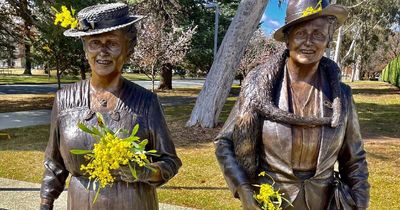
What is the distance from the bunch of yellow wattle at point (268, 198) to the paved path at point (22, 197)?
3891 millimetres

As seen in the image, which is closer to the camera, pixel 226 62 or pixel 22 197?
pixel 22 197

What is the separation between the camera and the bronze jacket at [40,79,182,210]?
2199mm

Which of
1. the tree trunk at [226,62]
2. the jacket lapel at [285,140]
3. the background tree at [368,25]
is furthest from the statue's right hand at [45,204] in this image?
the background tree at [368,25]

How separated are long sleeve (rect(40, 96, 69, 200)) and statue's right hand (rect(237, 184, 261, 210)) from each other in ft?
3.18

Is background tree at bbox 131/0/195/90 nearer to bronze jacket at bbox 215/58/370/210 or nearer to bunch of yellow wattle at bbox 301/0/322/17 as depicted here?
bronze jacket at bbox 215/58/370/210

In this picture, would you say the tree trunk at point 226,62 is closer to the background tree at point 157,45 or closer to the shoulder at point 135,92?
the background tree at point 157,45

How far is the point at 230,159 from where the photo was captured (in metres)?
2.33

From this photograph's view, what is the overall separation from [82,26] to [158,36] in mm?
19929

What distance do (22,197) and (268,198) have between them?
507 cm

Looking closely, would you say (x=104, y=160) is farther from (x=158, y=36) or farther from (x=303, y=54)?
(x=158, y=36)

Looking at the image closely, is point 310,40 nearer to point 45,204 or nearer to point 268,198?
point 268,198

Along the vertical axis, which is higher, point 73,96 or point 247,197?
point 73,96

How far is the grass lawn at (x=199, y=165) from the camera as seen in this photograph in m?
6.54

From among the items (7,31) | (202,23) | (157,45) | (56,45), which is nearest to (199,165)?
(7,31)
